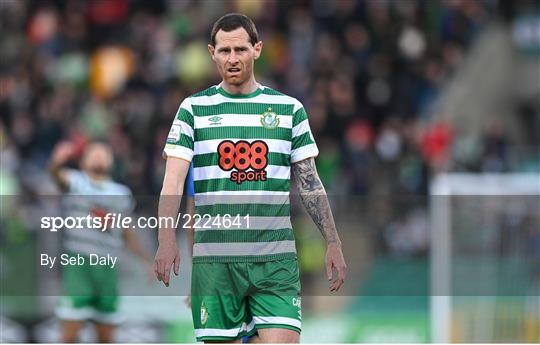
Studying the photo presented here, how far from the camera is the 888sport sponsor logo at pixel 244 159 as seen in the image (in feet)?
23.0

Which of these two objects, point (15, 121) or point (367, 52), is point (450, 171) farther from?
point (15, 121)

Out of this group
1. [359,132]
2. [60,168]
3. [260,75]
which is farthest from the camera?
[260,75]

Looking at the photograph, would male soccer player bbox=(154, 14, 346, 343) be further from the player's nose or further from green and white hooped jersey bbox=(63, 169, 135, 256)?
green and white hooped jersey bbox=(63, 169, 135, 256)

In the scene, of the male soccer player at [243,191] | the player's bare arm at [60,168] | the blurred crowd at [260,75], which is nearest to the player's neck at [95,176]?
the player's bare arm at [60,168]

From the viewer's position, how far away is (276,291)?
7082 millimetres

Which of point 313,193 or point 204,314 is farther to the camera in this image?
point 313,193

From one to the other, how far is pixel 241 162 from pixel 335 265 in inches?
26.6

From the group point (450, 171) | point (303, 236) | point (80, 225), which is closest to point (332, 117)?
point (450, 171)

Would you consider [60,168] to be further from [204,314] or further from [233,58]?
[233,58]

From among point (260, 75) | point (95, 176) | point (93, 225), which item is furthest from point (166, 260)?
point (260, 75)

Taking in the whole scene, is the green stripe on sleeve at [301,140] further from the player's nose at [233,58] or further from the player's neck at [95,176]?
the player's neck at [95,176]

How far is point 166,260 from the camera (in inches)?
268

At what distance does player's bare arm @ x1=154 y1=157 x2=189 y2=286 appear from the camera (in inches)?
268

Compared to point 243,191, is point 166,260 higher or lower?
lower
